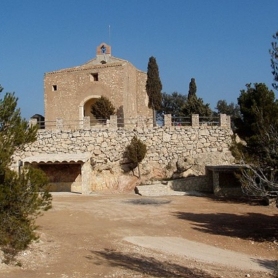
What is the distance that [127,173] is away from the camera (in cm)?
2591

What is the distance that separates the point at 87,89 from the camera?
3222cm

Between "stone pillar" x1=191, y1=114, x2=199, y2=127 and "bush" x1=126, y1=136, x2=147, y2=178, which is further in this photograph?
"stone pillar" x1=191, y1=114, x2=199, y2=127

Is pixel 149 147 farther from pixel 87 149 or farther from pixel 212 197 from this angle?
pixel 212 197

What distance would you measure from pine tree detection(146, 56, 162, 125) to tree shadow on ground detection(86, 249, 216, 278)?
85.4 feet

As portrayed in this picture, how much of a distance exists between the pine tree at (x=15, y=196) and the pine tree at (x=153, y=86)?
85.2ft

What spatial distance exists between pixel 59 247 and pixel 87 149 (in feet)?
52.8

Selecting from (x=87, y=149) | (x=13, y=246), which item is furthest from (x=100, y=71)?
(x=13, y=246)

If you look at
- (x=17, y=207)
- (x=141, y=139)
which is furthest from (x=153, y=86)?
(x=17, y=207)

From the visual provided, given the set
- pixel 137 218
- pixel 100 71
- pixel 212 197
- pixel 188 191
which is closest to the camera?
pixel 137 218

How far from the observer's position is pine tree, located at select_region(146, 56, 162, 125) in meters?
35.1

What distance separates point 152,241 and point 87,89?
2236 cm

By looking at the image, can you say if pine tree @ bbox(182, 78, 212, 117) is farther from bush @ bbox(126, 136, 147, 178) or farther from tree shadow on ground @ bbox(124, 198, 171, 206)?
tree shadow on ground @ bbox(124, 198, 171, 206)

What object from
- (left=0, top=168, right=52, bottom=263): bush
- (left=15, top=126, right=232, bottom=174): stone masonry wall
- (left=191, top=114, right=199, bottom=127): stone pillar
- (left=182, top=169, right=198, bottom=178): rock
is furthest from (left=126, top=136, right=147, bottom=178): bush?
(left=0, top=168, right=52, bottom=263): bush

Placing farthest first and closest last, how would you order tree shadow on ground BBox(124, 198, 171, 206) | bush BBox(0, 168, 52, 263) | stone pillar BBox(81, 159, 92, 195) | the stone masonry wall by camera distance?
1. the stone masonry wall
2. stone pillar BBox(81, 159, 92, 195)
3. tree shadow on ground BBox(124, 198, 171, 206)
4. bush BBox(0, 168, 52, 263)
